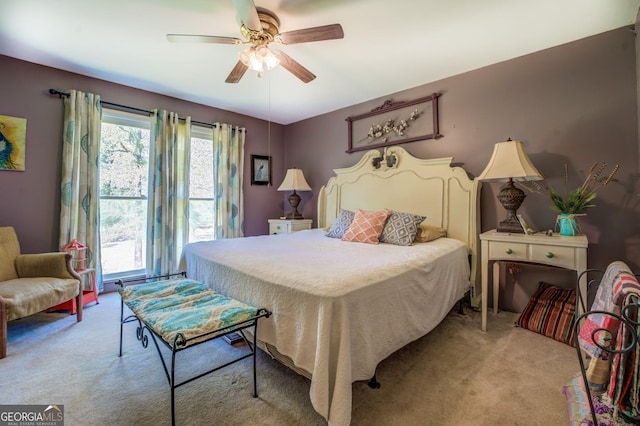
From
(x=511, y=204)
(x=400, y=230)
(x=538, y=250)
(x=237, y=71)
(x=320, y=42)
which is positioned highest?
(x=320, y=42)

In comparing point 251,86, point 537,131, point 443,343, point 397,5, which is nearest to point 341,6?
point 397,5

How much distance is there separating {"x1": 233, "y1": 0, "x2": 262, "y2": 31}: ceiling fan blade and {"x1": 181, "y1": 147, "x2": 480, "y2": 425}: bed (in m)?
1.50

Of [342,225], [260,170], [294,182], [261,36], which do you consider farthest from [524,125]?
[260,170]

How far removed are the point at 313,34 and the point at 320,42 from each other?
1.95ft

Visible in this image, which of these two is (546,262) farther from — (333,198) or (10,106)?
(10,106)

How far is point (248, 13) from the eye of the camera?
1.63 metres

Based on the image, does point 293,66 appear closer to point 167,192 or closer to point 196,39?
point 196,39

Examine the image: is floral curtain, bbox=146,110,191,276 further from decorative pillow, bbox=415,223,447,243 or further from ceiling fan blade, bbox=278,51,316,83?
decorative pillow, bbox=415,223,447,243

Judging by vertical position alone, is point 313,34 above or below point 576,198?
above

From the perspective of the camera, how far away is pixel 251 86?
3.27 m

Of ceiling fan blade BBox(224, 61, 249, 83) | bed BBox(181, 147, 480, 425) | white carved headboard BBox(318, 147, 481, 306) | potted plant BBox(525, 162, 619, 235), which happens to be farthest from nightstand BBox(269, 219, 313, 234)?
potted plant BBox(525, 162, 619, 235)

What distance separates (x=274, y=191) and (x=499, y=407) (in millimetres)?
3997

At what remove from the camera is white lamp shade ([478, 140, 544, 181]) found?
7.06 feet

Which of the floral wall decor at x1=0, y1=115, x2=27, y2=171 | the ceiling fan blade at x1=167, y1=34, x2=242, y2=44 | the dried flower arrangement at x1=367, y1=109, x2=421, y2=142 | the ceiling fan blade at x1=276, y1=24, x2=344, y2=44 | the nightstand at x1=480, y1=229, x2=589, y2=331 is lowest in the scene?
the nightstand at x1=480, y1=229, x2=589, y2=331
